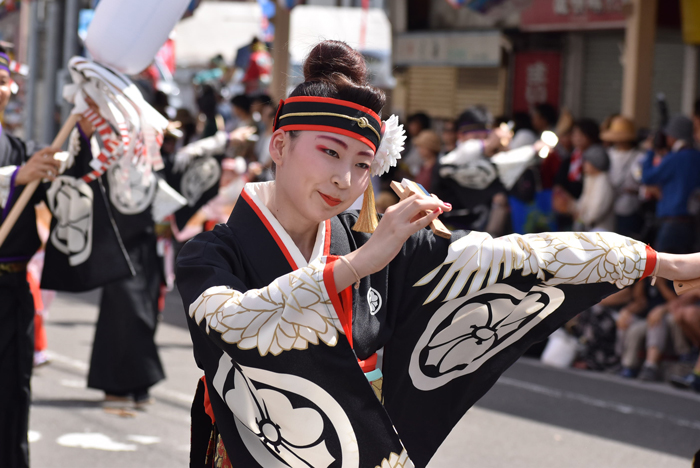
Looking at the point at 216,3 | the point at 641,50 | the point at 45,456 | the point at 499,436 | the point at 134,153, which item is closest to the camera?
the point at 134,153

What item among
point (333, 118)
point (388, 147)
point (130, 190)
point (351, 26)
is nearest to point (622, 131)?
point (130, 190)

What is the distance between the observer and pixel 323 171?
1.94 meters

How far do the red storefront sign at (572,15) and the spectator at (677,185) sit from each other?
2.98 metres

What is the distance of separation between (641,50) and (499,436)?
4.20 meters

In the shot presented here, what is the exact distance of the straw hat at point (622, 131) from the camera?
720 cm

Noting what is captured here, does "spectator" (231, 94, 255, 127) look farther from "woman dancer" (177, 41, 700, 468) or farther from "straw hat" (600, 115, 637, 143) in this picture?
"woman dancer" (177, 41, 700, 468)

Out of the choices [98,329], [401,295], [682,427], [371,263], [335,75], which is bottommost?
[682,427]

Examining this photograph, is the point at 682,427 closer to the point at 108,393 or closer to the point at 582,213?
the point at 582,213

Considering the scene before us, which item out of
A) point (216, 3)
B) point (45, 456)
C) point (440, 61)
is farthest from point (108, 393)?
point (216, 3)

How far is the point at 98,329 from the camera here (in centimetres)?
537

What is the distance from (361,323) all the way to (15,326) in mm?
2076

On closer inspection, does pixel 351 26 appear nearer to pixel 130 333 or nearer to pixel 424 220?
pixel 130 333

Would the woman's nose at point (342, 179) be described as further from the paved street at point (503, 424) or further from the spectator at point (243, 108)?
the spectator at point (243, 108)

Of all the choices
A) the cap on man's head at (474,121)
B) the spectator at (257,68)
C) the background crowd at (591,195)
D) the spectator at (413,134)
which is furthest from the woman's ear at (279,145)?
the spectator at (257,68)
